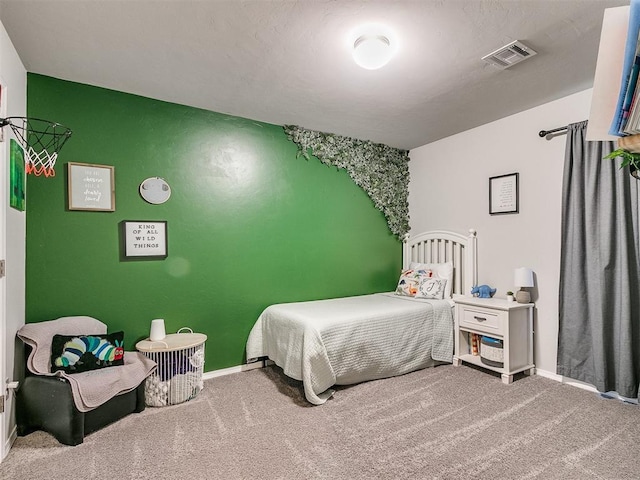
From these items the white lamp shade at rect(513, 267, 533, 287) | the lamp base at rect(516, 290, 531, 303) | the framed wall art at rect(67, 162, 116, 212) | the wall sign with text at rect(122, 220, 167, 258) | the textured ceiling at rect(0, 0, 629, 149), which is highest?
the textured ceiling at rect(0, 0, 629, 149)

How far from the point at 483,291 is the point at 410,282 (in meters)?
0.72

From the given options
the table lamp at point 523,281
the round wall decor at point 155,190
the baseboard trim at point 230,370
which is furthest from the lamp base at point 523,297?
the round wall decor at point 155,190

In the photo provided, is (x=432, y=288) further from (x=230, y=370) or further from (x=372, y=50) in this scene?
(x=372, y=50)

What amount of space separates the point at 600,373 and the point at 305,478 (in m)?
2.33

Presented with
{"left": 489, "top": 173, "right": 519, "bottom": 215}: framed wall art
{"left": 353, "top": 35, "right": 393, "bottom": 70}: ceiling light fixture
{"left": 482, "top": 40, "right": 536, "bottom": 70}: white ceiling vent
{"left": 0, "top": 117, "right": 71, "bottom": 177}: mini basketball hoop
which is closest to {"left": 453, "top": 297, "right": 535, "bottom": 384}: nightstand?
{"left": 489, "top": 173, "right": 519, "bottom": 215}: framed wall art

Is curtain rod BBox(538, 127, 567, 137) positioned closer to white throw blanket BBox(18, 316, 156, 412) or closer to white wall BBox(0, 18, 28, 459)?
white throw blanket BBox(18, 316, 156, 412)

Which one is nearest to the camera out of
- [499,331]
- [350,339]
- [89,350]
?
[89,350]

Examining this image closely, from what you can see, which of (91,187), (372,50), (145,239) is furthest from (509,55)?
(91,187)

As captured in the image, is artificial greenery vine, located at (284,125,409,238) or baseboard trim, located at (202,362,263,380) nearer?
baseboard trim, located at (202,362,263,380)

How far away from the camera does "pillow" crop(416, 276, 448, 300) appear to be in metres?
3.54

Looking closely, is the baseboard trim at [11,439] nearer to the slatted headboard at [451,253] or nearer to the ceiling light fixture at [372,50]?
the ceiling light fixture at [372,50]

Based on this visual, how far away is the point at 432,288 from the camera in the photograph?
3.57 meters

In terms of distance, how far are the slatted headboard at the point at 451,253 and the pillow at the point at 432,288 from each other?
0.78ft

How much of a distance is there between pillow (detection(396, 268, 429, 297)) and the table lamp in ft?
2.87
